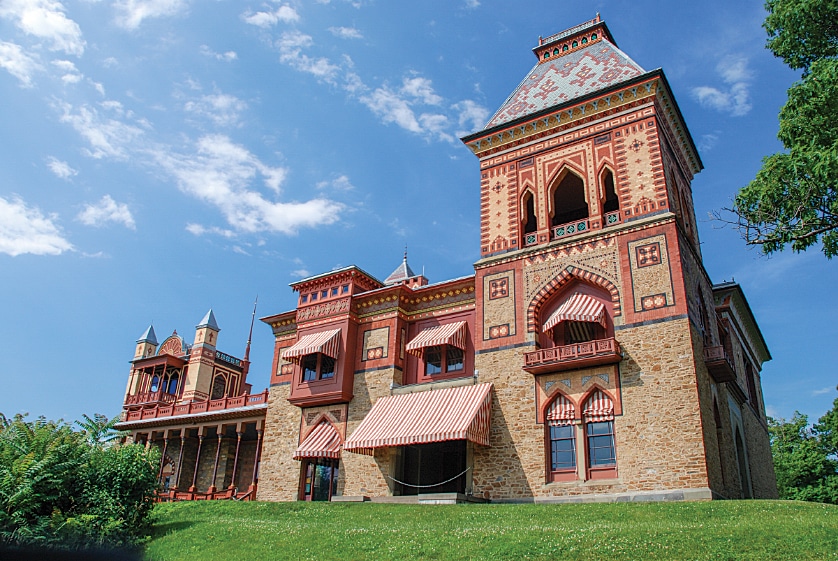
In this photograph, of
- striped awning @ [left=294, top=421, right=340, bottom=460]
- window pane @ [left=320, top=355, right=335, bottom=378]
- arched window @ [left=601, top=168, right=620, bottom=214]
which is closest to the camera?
arched window @ [left=601, top=168, right=620, bottom=214]

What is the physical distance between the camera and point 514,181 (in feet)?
92.1

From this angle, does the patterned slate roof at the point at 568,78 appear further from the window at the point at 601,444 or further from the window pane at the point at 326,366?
the window at the point at 601,444

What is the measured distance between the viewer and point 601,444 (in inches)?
854

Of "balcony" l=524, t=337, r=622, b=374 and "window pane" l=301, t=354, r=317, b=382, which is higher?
"window pane" l=301, t=354, r=317, b=382

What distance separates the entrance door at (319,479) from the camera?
28266mm

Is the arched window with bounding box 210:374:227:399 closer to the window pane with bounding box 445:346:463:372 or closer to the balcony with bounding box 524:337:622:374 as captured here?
the window pane with bounding box 445:346:463:372

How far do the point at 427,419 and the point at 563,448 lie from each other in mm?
5034

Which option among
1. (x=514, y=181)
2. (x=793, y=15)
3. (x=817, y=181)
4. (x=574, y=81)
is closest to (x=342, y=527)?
(x=817, y=181)

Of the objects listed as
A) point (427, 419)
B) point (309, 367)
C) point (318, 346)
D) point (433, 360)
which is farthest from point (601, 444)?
point (309, 367)

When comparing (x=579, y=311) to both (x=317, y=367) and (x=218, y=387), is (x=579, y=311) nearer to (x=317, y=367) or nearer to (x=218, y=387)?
(x=317, y=367)

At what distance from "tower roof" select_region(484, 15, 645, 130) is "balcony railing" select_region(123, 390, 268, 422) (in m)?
19.2

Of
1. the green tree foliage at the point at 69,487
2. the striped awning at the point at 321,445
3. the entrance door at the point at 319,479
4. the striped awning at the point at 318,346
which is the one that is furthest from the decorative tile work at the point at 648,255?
the green tree foliage at the point at 69,487

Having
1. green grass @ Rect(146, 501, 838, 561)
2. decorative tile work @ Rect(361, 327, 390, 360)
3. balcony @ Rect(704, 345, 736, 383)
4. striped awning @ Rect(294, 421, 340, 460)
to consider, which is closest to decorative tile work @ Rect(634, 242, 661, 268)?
balcony @ Rect(704, 345, 736, 383)

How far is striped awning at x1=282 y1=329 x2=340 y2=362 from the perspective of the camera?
28500 mm
